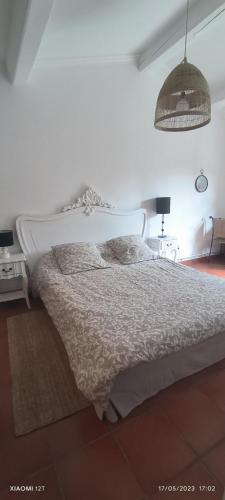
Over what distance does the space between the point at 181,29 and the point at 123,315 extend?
286 centimetres

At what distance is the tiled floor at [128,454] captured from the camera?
3.78 ft

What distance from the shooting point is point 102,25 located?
238 cm

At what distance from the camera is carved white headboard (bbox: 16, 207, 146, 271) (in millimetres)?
3041

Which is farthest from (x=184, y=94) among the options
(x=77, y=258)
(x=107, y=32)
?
(x=77, y=258)

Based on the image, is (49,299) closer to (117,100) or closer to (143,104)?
(117,100)

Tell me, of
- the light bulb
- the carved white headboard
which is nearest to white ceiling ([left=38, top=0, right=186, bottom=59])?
the light bulb

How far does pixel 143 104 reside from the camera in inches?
141

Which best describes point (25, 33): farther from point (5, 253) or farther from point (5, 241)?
point (5, 253)

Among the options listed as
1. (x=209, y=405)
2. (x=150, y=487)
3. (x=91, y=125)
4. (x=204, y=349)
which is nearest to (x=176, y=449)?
(x=150, y=487)

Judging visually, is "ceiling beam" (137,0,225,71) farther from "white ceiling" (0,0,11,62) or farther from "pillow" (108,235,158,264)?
"pillow" (108,235,158,264)

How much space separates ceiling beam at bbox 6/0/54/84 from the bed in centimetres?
205

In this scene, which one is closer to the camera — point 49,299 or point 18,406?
point 18,406

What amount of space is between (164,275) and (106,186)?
5.33ft

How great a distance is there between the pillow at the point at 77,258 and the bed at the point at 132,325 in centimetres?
10
